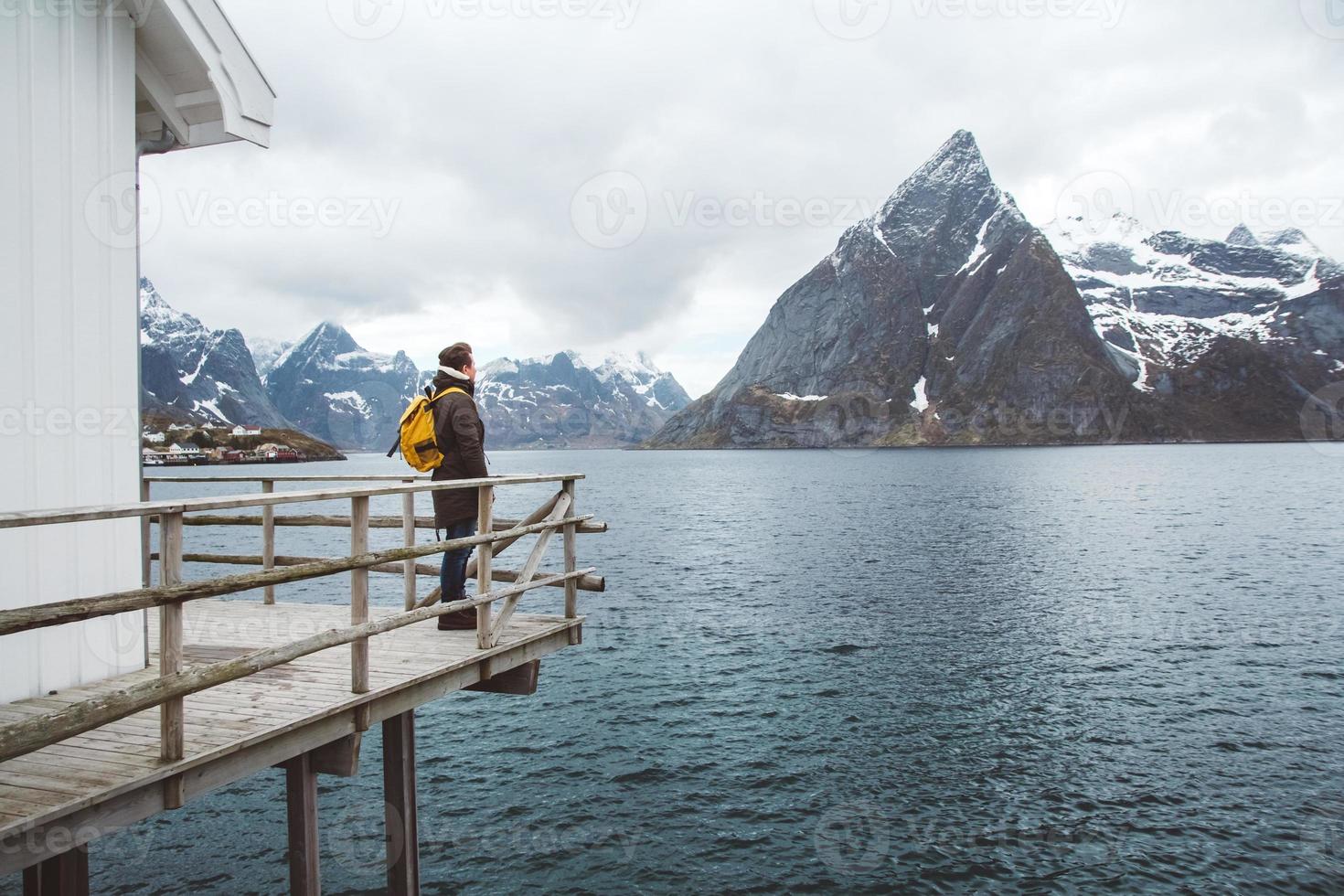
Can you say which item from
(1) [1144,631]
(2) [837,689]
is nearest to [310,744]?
(2) [837,689]

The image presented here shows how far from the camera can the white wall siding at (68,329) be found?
21.4ft

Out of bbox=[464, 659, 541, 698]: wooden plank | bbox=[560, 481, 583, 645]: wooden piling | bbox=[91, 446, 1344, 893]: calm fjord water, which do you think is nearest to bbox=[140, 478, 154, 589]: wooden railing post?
bbox=[464, 659, 541, 698]: wooden plank

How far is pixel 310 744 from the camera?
6359 mm

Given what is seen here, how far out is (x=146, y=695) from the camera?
4801 mm

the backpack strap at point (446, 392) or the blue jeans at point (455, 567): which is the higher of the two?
the backpack strap at point (446, 392)

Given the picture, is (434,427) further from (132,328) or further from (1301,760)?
(1301,760)

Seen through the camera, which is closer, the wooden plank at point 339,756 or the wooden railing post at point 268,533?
the wooden plank at point 339,756

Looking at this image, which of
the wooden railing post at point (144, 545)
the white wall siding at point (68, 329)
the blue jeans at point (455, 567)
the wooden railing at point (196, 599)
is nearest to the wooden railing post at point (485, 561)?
the wooden railing at point (196, 599)

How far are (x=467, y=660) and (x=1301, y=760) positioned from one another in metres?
16.3

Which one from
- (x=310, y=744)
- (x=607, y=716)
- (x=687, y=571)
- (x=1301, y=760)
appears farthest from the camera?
(x=687, y=571)

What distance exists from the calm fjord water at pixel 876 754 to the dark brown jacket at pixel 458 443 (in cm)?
640

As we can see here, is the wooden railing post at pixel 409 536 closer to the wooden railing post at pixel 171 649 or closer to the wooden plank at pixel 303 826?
the wooden plank at pixel 303 826

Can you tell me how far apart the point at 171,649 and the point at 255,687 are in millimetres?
2321

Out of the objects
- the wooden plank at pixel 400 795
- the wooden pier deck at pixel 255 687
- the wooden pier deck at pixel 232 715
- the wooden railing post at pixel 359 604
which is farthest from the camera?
the wooden plank at pixel 400 795
